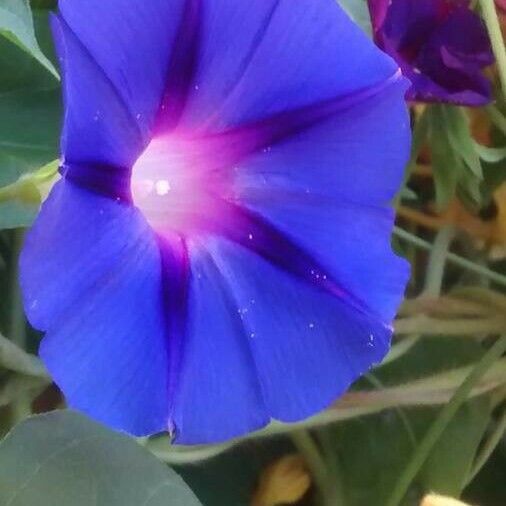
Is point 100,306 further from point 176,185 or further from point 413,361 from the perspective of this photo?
point 413,361

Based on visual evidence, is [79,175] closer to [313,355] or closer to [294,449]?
[313,355]

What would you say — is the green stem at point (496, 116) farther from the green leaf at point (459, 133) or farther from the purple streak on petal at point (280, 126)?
the purple streak on petal at point (280, 126)

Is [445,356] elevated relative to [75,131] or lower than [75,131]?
lower

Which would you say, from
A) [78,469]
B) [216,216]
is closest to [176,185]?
[216,216]

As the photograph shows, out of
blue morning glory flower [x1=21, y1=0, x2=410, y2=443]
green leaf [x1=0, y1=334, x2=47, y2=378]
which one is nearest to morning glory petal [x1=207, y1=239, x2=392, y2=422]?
blue morning glory flower [x1=21, y1=0, x2=410, y2=443]

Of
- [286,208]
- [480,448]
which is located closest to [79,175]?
[286,208]

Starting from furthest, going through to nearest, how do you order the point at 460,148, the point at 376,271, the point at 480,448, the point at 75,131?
the point at 480,448 → the point at 460,148 → the point at 376,271 → the point at 75,131

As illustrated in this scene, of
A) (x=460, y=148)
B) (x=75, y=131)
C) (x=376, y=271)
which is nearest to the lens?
(x=75, y=131)

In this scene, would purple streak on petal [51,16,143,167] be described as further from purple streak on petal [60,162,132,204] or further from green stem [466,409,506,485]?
green stem [466,409,506,485]
